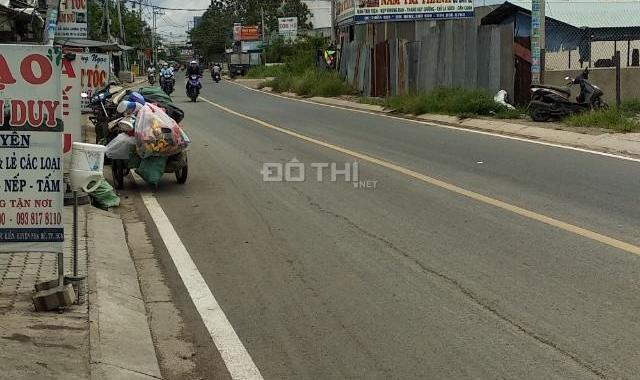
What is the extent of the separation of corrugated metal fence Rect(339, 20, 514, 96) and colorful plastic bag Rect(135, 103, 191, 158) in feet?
42.1

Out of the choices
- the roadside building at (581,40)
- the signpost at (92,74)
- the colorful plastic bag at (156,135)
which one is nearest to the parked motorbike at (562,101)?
the roadside building at (581,40)

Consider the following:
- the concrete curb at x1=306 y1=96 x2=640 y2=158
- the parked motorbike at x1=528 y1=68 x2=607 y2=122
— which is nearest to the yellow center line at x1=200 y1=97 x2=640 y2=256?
the concrete curb at x1=306 y1=96 x2=640 y2=158

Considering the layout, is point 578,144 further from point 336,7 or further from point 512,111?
point 336,7

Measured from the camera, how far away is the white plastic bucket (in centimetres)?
585

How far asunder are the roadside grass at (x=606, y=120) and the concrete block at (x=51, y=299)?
12.9 metres

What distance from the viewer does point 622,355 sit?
4.87m

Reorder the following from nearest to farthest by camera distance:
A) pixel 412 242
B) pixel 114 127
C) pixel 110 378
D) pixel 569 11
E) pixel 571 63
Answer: pixel 110 378 → pixel 412 242 → pixel 114 127 → pixel 571 63 → pixel 569 11

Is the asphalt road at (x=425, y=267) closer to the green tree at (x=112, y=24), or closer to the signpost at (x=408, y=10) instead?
the signpost at (x=408, y=10)

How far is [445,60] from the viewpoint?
24.6 meters

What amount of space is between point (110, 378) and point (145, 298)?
72.8 inches

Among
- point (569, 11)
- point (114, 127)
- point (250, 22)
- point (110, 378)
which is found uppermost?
point (250, 22)

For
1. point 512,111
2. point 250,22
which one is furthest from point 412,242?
point 250,22

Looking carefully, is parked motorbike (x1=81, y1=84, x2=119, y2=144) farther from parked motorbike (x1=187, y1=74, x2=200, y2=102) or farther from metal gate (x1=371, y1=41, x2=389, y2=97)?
parked motorbike (x1=187, y1=74, x2=200, y2=102)

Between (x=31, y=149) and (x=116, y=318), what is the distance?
1.31m
